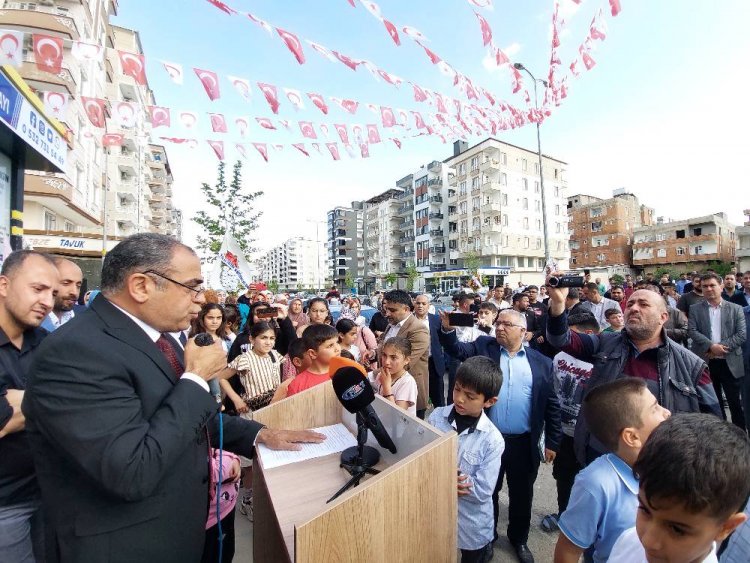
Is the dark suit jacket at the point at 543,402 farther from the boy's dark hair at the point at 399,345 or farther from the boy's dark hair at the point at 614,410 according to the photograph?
the boy's dark hair at the point at 614,410

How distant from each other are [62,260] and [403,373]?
10.8 ft

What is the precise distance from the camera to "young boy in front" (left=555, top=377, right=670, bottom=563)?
1.76 metres

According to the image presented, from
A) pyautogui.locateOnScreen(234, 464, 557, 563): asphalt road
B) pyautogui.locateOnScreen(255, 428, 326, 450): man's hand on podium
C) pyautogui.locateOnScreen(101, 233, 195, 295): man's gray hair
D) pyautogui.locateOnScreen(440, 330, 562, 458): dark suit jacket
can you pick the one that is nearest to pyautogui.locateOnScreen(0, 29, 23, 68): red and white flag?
pyautogui.locateOnScreen(101, 233, 195, 295): man's gray hair

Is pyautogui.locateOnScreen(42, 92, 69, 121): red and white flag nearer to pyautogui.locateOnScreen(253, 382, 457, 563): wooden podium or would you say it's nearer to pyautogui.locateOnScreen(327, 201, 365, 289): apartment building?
pyautogui.locateOnScreen(253, 382, 457, 563): wooden podium

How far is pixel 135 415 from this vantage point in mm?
1293

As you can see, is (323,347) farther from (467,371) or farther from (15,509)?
(15,509)

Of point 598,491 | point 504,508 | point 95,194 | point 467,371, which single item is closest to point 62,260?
point 467,371

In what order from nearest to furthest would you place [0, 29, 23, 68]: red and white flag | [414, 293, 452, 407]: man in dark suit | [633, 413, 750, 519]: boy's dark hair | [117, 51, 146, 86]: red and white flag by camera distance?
[633, 413, 750, 519]: boy's dark hair, [0, 29, 23, 68]: red and white flag, [117, 51, 146, 86]: red and white flag, [414, 293, 452, 407]: man in dark suit

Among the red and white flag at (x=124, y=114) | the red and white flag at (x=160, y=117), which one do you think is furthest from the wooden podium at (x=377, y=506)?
the red and white flag at (x=124, y=114)

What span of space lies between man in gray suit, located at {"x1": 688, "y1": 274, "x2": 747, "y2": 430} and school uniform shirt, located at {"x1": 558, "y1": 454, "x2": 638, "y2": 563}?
459cm

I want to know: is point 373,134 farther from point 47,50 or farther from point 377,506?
point 377,506

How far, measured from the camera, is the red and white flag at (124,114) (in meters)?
5.51

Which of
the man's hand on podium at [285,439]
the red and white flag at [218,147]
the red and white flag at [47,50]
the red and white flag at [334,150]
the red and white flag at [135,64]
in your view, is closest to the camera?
the man's hand on podium at [285,439]

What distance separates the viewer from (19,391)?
188 cm
